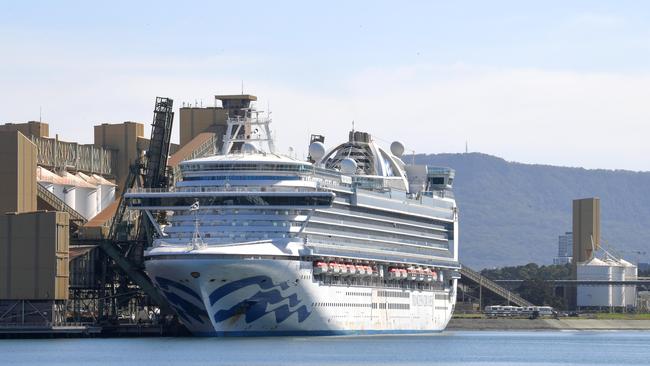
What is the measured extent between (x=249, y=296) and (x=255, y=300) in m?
0.53

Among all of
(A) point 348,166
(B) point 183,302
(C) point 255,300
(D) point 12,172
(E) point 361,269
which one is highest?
(A) point 348,166

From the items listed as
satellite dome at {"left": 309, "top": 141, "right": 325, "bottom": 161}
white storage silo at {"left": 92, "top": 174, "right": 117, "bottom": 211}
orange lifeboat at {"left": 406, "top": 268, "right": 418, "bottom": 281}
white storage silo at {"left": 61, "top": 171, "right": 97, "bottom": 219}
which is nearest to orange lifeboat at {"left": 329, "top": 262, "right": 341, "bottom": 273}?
orange lifeboat at {"left": 406, "top": 268, "right": 418, "bottom": 281}

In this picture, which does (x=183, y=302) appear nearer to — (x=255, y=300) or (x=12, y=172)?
(x=255, y=300)

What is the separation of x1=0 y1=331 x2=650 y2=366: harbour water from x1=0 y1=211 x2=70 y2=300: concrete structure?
3.36 meters

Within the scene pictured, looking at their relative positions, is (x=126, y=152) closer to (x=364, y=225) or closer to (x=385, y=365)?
(x=364, y=225)

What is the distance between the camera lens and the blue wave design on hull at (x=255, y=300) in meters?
99.6

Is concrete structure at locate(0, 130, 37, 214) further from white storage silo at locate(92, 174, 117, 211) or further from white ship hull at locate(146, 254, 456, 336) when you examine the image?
white storage silo at locate(92, 174, 117, 211)

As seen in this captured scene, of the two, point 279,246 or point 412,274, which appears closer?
point 279,246

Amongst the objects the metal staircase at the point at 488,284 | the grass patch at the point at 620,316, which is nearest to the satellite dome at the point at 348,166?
the metal staircase at the point at 488,284

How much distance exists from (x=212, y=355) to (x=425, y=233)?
43.6 metres

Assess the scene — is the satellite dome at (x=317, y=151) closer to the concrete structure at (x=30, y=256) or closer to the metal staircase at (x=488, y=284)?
the concrete structure at (x=30, y=256)

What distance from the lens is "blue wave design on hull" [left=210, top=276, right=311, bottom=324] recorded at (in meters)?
99.6

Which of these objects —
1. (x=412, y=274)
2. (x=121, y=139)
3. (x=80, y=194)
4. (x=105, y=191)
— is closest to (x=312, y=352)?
(x=412, y=274)

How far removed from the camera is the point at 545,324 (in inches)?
6270
